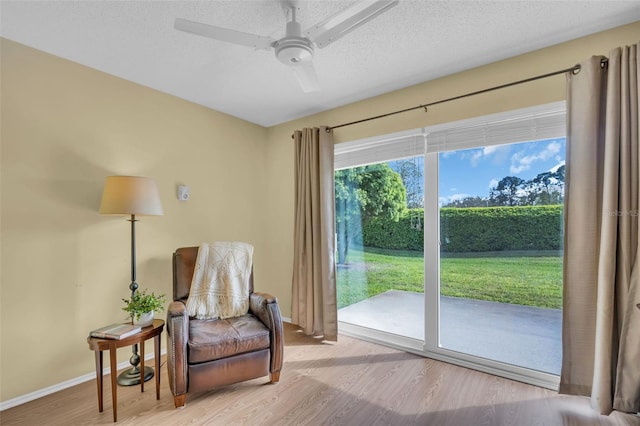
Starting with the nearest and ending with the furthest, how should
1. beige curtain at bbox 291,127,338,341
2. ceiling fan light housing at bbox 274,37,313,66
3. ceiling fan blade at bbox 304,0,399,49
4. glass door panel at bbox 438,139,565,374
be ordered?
ceiling fan blade at bbox 304,0,399,49
ceiling fan light housing at bbox 274,37,313,66
glass door panel at bbox 438,139,565,374
beige curtain at bbox 291,127,338,341

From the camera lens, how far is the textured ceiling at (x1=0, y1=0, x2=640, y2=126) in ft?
5.96

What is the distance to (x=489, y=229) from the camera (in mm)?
2543

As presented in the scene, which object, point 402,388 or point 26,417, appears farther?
point 402,388

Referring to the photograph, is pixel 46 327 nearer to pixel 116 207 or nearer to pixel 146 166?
pixel 116 207

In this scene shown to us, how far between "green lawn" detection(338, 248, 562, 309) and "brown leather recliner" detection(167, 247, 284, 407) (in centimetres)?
123

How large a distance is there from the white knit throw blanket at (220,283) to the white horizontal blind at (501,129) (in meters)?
2.02

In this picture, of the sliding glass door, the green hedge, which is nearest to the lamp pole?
the sliding glass door

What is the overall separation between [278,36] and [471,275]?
241 cm

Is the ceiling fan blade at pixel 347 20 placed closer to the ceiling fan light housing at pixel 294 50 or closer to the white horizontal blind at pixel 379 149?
the ceiling fan light housing at pixel 294 50

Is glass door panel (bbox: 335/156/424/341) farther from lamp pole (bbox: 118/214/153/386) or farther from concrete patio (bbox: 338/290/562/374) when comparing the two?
lamp pole (bbox: 118/214/153/386)

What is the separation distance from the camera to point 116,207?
7.25 feet

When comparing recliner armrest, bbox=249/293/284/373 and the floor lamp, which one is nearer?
the floor lamp

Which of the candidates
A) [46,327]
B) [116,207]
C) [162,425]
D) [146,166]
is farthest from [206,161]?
[162,425]

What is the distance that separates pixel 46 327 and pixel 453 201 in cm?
334
